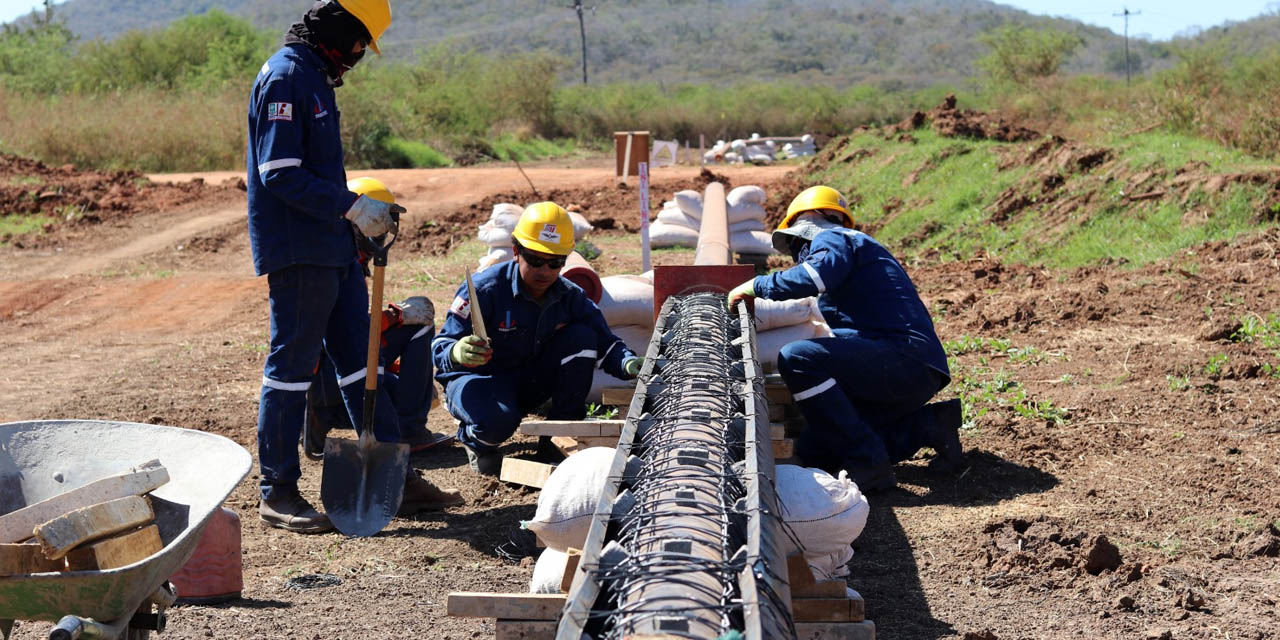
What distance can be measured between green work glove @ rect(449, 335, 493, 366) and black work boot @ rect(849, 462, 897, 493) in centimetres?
156

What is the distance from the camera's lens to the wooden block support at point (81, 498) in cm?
283

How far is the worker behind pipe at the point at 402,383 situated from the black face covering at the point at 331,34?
1081 millimetres

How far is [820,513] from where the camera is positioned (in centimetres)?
329

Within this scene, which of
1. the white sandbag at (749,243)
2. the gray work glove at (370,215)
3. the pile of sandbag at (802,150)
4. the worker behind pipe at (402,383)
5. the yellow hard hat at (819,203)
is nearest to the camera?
the gray work glove at (370,215)

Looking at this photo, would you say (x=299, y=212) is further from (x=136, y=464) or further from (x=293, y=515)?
(x=136, y=464)

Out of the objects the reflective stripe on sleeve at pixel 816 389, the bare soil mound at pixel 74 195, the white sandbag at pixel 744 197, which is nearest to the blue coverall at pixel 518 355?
the reflective stripe on sleeve at pixel 816 389

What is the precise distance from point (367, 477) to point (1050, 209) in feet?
26.9

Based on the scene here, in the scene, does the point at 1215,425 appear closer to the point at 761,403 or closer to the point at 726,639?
the point at 761,403

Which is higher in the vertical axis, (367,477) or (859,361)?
(859,361)

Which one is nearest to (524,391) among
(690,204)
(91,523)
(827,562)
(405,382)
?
(405,382)

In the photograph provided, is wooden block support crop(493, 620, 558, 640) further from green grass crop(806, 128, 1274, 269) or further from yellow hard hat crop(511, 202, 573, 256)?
green grass crop(806, 128, 1274, 269)

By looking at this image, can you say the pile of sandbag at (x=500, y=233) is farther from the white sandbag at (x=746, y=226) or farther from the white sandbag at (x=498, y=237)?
the white sandbag at (x=746, y=226)

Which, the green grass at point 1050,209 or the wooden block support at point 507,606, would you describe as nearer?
the wooden block support at point 507,606

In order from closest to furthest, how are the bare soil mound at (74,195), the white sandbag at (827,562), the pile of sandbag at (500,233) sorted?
the white sandbag at (827,562) → the pile of sandbag at (500,233) → the bare soil mound at (74,195)
